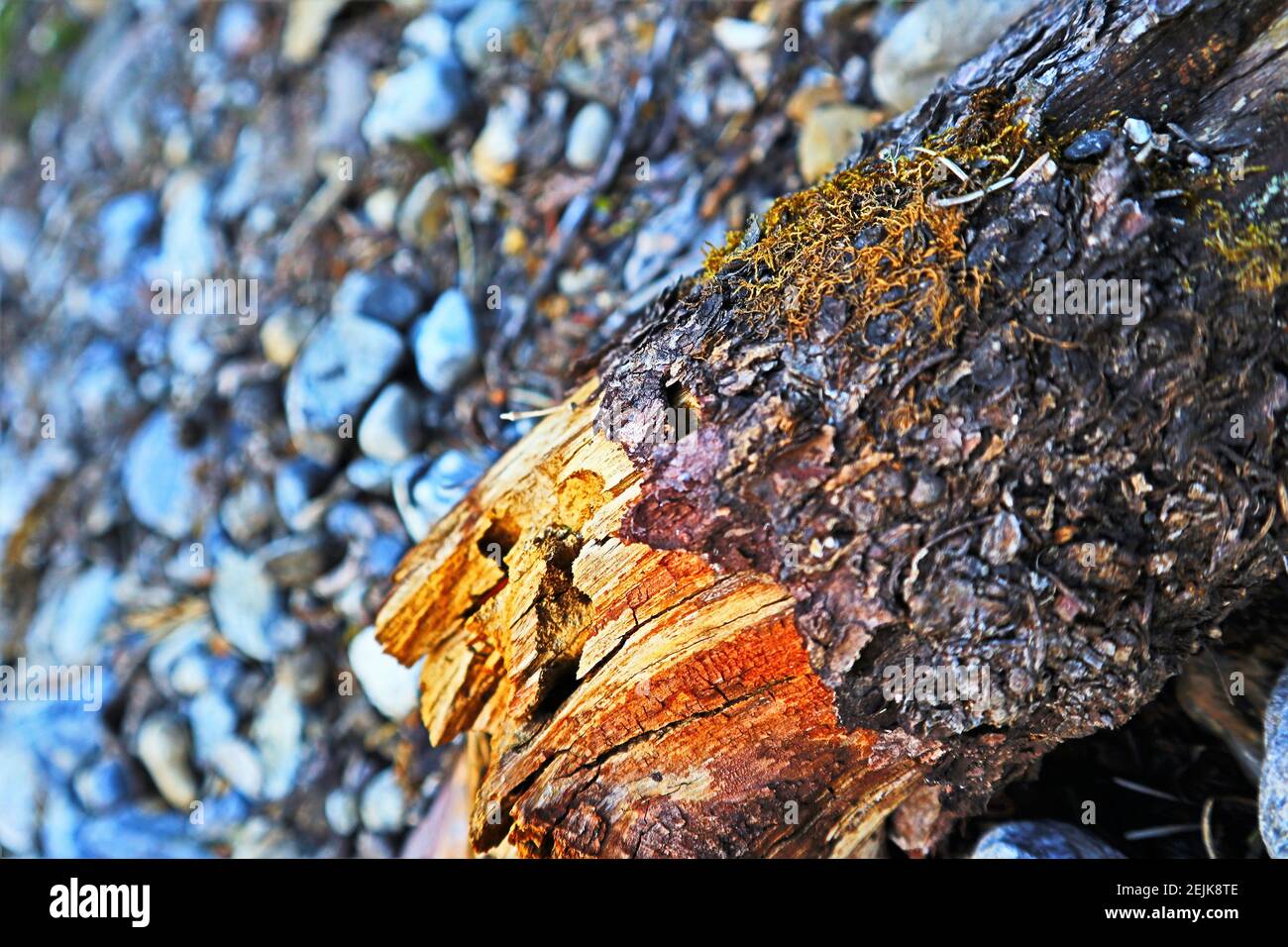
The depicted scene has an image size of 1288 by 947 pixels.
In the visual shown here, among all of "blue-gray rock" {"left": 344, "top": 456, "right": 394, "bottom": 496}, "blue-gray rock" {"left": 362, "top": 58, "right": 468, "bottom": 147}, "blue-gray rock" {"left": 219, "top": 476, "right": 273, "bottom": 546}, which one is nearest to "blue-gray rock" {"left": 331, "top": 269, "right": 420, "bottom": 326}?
"blue-gray rock" {"left": 344, "top": 456, "right": 394, "bottom": 496}

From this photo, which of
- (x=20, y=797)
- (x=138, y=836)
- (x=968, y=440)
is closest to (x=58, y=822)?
(x=20, y=797)

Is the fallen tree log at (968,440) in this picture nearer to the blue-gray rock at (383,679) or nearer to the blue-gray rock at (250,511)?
the blue-gray rock at (383,679)

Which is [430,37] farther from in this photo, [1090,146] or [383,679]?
[1090,146]

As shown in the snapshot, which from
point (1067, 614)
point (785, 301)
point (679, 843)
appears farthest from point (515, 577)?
point (1067, 614)

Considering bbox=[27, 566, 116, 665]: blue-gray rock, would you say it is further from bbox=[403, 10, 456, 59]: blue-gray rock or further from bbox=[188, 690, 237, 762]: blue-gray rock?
bbox=[403, 10, 456, 59]: blue-gray rock

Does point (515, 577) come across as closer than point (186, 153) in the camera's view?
Yes
